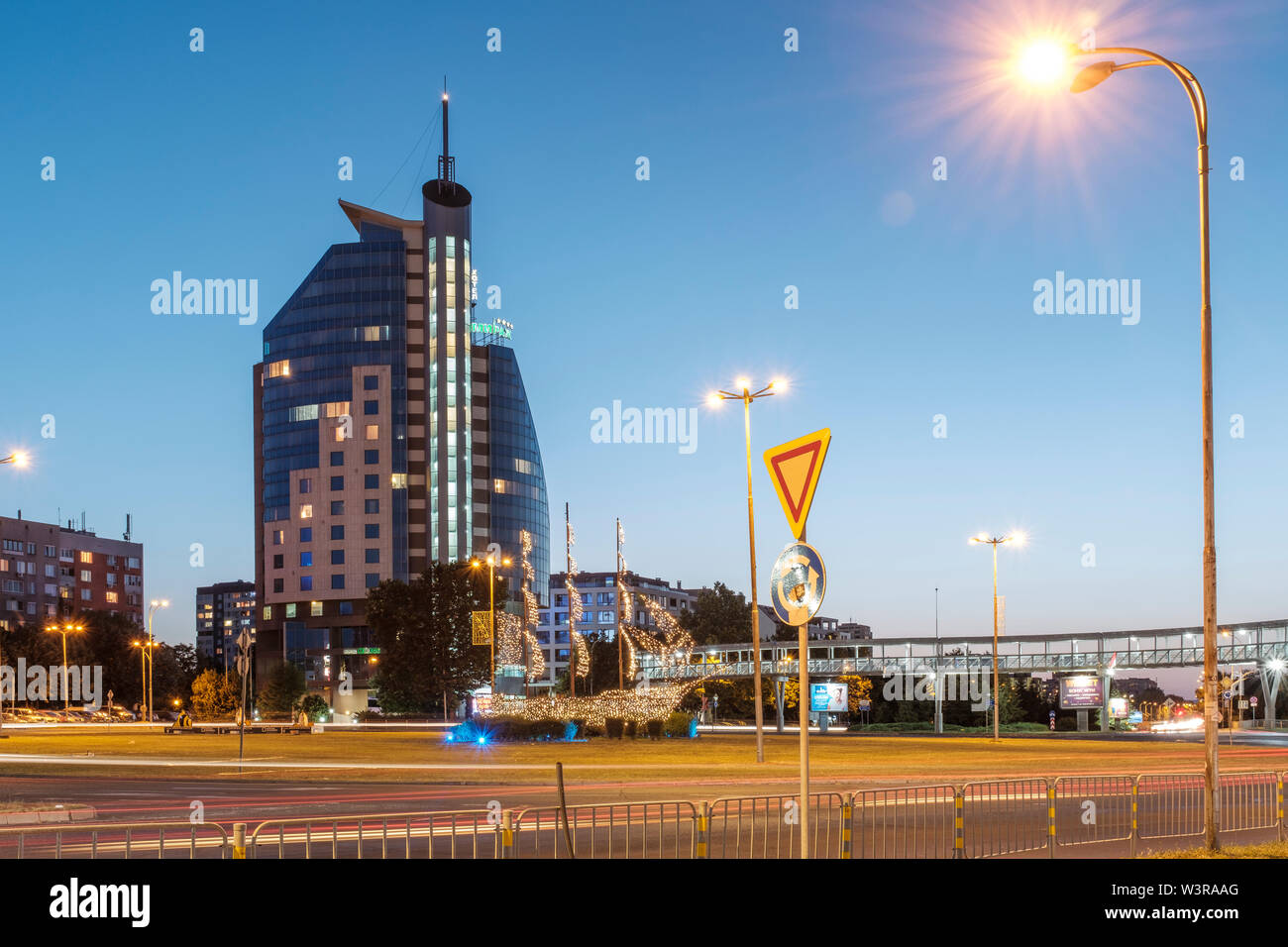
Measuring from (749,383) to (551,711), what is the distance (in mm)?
26364

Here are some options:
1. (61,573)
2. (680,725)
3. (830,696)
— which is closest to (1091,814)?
(680,725)

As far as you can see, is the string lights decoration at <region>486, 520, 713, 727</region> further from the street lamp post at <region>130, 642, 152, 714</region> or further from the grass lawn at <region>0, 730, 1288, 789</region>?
the street lamp post at <region>130, 642, 152, 714</region>

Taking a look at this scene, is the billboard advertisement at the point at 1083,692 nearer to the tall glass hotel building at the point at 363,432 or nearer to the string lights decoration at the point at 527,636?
the string lights decoration at the point at 527,636

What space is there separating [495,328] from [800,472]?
153 metres

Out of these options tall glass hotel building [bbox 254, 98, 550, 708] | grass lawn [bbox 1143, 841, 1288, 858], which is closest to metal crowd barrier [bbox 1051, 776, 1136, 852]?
grass lawn [bbox 1143, 841, 1288, 858]

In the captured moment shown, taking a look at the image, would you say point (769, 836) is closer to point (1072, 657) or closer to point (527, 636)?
point (527, 636)

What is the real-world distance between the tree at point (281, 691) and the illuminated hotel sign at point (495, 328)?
6542 centimetres

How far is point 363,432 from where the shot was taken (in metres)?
136

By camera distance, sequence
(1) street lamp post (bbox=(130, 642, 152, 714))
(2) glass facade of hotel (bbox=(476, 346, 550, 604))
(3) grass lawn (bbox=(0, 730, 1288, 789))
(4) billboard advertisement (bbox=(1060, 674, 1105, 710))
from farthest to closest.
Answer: (2) glass facade of hotel (bbox=(476, 346, 550, 604)), (1) street lamp post (bbox=(130, 642, 152, 714)), (4) billboard advertisement (bbox=(1060, 674, 1105, 710)), (3) grass lawn (bbox=(0, 730, 1288, 789))

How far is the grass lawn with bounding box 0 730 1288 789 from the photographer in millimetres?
31297

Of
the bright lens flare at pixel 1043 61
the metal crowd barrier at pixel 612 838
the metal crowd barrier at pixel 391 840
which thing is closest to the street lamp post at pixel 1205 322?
the bright lens flare at pixel 1043 61

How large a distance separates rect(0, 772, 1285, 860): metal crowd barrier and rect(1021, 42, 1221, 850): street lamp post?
44.7 inches
